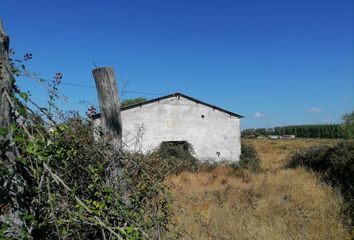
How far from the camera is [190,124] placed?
66.9ft

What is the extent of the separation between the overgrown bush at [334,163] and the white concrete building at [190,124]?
395 centimetres

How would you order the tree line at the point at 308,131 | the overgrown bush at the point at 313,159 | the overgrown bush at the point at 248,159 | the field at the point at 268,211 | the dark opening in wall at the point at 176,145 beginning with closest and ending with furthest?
the field at the point at 268,211 < the overgrown bush at the point at 313,159 < the dark opening in wall at the point at 176,145 < the overgrown bush at the point at 248,159 < the tree line at the point at 308,131

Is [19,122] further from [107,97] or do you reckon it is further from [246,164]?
[246,164]

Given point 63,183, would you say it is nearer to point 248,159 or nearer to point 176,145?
point 176,145

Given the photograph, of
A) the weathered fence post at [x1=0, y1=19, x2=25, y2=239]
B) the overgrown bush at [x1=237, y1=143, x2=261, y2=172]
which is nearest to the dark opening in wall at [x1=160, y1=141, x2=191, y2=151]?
the overgrown bush at [x1=237, y1=143, x2=261, y2=172]

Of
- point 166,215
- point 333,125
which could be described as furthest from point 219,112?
point 333,125

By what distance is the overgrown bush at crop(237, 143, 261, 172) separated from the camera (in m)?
20.7

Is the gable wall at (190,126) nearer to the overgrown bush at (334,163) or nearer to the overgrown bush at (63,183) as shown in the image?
the overgrown bush at (334,163)

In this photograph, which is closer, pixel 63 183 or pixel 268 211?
pixel 63 183

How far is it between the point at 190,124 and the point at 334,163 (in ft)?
28.6

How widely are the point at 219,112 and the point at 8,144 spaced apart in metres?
19.2

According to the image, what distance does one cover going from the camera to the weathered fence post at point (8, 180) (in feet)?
7.27

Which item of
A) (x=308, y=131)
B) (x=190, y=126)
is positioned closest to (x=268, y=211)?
(x=190, y=126)

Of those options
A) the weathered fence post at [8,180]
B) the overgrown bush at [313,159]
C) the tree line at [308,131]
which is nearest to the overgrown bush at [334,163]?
the overgrown bush at [313,159]
